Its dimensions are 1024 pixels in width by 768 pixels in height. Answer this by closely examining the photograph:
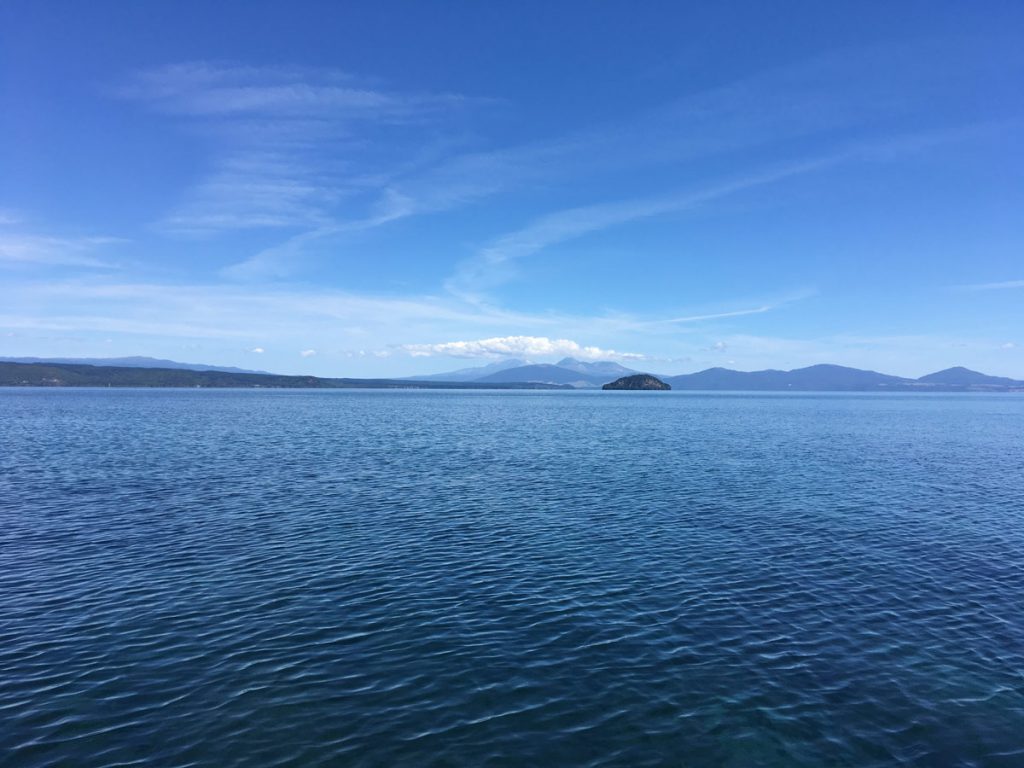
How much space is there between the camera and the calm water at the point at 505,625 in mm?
17156

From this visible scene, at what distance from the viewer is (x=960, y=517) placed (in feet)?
149

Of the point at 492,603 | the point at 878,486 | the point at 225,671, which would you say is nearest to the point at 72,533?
the point at 225,671

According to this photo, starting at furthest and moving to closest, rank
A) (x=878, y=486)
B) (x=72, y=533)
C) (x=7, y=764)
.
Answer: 1. (x=878, y=486)
2. (x=72, y=533)
3. (x=7, y=764)

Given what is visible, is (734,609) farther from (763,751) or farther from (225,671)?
(225,671)

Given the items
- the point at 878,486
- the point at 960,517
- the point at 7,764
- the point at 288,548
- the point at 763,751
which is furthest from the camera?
the point at 878,486

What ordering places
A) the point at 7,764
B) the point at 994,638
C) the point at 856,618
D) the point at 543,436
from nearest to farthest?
the point at 7,764 < the point at 994,638 < the point at 856,618 < the point at 543,436

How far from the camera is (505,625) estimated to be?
24906mm

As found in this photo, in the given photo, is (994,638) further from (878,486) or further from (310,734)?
(878,486)

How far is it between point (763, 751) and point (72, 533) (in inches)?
1655

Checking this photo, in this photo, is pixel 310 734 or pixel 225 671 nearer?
pixel 310 734

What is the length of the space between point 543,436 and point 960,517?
247ft

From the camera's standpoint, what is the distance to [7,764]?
15.3 meters

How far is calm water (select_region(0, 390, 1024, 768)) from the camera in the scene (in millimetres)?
17156

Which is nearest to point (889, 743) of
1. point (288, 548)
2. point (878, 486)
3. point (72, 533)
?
point (288, 548)
